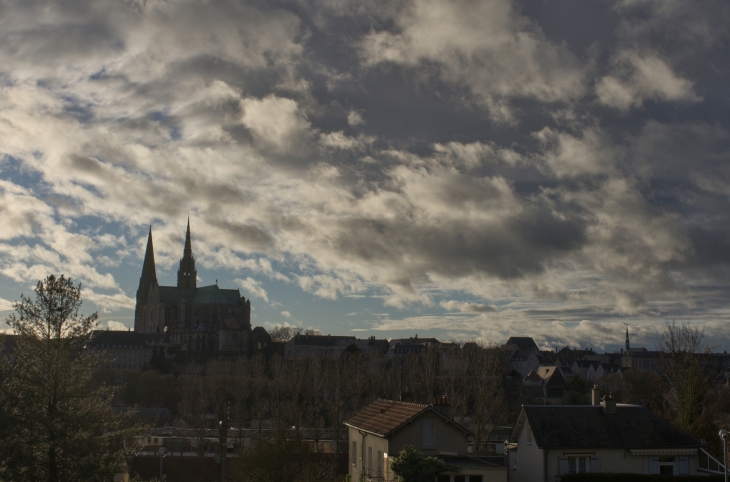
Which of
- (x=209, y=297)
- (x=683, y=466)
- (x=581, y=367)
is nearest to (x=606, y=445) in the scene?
(x=683, y=466)

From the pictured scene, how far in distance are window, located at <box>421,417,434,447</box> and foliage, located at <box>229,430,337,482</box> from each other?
5545mm

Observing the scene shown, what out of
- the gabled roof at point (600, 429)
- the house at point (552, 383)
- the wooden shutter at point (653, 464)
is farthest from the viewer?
the house at point (552, 383)

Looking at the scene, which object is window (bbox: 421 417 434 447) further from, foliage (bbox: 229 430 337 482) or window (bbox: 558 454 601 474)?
window (bbox: 558 454 601 474)

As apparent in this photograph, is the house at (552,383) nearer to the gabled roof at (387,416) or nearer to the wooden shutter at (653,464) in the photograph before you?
the wooden shutter at (653,464)

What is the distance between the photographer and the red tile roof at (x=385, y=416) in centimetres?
2645

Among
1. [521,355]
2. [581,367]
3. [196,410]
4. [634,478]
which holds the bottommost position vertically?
[196,410]

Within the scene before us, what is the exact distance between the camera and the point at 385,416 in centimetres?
2886

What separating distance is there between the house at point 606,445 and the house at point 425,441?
3739 millimetres

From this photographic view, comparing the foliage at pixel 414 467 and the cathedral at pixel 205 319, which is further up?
the cathedral at pixel 205 319

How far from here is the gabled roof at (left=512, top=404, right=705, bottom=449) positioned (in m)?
29.5

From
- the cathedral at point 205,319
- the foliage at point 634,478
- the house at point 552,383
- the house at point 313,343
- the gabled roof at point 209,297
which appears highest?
the gabled roof at point 209,297

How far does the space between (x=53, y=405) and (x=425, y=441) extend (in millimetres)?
13073

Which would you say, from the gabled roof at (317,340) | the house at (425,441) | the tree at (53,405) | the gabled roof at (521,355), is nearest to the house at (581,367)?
the gabled roof at (521,355)

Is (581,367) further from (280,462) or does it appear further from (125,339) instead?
(280,462)
